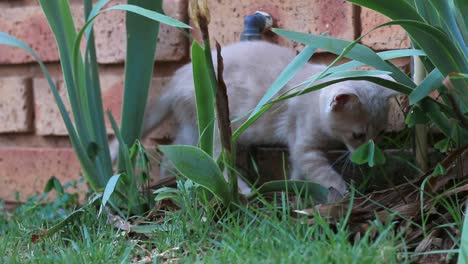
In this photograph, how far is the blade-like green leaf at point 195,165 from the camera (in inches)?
Answer: 54.1

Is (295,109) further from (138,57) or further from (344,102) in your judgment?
(138,57)

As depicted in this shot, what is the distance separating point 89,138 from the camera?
188 centimetres

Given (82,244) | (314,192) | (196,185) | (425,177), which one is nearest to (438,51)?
(425,177)

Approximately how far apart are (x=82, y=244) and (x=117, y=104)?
998 millimetres

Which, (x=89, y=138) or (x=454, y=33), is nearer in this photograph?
(x=454, y=33)

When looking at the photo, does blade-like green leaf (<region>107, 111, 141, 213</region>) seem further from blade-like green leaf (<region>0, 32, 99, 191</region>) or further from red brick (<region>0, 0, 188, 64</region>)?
red brick (<region>0, 0, 188, 64</region>)

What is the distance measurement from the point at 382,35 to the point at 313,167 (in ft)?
1.36

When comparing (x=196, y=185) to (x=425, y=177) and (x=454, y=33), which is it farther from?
(x=454, y=33)

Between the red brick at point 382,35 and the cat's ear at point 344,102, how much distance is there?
187mm

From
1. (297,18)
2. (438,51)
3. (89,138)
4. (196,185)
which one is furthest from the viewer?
(297,18)

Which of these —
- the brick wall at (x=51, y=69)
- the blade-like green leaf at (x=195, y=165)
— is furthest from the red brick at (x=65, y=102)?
the blade-like green leaf at (x=195, y=165)

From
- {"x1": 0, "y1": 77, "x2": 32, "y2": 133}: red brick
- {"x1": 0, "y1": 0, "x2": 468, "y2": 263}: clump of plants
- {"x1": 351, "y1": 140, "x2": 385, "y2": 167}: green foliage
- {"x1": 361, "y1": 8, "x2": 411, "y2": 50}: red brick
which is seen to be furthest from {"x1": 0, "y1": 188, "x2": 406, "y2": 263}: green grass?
{"x1": 0, "y1": 77, "x2": 32, "y2": 133}: red brick

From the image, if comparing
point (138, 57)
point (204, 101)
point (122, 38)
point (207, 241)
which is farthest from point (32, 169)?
point (207, 241)

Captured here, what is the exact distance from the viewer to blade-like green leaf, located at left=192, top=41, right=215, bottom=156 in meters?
1.48
